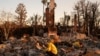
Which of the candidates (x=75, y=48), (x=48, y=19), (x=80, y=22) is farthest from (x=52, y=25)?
(x=80, y=22)

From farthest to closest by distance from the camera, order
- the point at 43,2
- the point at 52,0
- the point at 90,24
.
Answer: the point at 43,2 → the point at 90,24 → the point at 52,0

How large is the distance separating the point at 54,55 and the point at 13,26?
31.5 meters

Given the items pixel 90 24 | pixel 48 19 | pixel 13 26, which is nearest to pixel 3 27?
pixel 13 26

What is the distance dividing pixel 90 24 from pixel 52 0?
19.5 meters

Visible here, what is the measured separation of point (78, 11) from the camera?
54188mm

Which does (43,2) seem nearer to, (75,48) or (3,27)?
(3,27)

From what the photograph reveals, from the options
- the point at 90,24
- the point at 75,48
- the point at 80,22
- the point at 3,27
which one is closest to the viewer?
the point at 75,48

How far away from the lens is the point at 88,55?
57.8 ft

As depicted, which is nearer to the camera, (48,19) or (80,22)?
(48,19)

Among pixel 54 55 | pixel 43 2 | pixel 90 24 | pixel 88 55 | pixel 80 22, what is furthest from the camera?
pixel 43 2

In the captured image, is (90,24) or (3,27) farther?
(90,24)

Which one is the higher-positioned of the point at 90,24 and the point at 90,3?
the point at 90,3

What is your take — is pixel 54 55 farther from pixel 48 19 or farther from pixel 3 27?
pixel 3 27

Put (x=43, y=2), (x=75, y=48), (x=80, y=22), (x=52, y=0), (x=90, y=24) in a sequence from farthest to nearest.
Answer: (x=43, y=2), (x=80, y=22), (x=90, y=24), (x=52, y=0), (x=75, y=48)
